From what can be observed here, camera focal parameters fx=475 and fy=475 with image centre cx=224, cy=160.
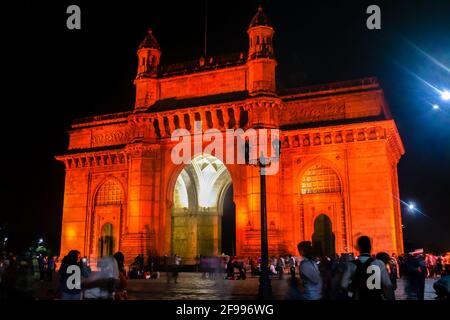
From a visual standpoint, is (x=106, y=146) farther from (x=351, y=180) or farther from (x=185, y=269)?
(x=351, y=180)

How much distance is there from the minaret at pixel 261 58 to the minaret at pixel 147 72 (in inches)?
277

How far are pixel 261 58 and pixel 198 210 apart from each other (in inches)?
557

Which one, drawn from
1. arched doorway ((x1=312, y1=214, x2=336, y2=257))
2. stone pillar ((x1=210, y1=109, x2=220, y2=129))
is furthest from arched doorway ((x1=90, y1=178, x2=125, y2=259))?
arched doorway ((x1=312, y1=214, x2=336, y2=257))

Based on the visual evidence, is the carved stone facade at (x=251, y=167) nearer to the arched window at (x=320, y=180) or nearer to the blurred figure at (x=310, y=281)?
the arched window at (x=320, y=180)

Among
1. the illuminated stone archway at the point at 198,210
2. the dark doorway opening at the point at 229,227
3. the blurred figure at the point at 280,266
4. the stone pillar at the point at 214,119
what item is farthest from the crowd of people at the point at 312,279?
the dark doorway opening at the point at 229,227

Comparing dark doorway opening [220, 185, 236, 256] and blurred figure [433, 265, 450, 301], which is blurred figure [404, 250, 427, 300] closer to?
blurred figure [433, 265, 450, 301]

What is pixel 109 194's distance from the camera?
1396 inches

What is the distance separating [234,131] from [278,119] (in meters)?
2.91

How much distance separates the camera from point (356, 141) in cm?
2883

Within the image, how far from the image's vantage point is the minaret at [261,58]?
1182 inches

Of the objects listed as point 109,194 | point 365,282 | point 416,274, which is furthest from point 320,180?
point 365,282

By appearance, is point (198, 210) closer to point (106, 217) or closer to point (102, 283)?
point (106, 217)

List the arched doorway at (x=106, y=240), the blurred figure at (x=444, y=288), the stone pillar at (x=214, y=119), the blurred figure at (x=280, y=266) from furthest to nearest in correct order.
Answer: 1. the arched doorway at (x=106, y=240)
2. the stone pillar at (x=214, y=119)
3. the blurred figure at (x=280, y=266)
4. the blurred figure at (x=444, y=288)
